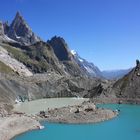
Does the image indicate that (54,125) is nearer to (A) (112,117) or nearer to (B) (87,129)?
(B) (87,129)

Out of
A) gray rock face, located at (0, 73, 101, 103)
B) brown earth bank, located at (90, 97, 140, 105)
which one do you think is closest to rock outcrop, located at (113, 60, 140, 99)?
brown earth bank, located at (90, 97, 140, 105)

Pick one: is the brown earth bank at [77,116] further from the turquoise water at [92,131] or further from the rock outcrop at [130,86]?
the rock outcrop at [130,86]

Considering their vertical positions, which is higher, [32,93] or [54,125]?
[32,93]

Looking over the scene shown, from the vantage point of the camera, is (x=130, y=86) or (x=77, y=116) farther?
(x=130, y=86)

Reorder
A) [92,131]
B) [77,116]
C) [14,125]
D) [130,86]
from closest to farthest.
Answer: [14,125], [92,131], [77,116], [130,86]

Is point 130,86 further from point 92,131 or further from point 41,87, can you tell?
point 92,131

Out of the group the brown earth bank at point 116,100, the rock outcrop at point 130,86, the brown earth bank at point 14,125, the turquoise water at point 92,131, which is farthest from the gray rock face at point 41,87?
the turquoise water at point 92,131

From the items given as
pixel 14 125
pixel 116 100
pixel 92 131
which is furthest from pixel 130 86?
pixel 14 125

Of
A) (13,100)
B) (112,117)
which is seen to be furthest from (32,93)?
(112,117)
